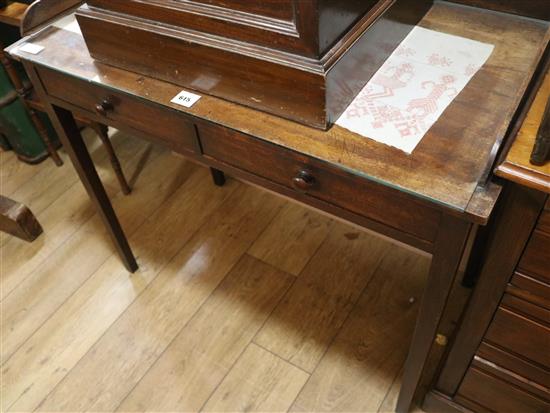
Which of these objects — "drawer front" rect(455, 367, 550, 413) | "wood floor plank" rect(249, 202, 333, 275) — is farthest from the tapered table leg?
"drawer front" rect(455, 367, 550, 413)

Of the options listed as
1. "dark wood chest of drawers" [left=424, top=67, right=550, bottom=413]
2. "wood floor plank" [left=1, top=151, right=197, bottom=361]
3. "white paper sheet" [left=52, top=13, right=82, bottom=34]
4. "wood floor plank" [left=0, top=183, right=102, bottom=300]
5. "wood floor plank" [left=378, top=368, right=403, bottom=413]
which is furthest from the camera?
"wood floor plank" [left=0, top=183, right=102, bottom=300]

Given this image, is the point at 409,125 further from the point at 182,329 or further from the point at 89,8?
the point at 182,329

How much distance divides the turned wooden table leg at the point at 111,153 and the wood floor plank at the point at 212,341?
0.56m

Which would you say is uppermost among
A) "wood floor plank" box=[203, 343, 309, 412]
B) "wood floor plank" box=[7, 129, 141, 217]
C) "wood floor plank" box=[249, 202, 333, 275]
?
"wood floor plank" box=[7, 129, 141, 217]

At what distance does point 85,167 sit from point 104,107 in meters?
0.32

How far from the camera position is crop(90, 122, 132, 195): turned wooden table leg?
5.49 ft

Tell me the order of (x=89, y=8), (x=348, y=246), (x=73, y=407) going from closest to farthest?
(x=89, y=8), (x=73, y=407), (x=348, y=246)

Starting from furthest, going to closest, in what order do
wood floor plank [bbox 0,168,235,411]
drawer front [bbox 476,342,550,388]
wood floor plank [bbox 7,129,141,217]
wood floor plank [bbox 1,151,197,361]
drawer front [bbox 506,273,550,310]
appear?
wood floor plank [bbox 7,129,141,217] < wood floor plank [bbox 1,151,197,361] < wood floor plank [bbox 0,168,235,411] < drawer front [bbox 476,342,550,388] < drawer front [bbox 506,273,550,310]

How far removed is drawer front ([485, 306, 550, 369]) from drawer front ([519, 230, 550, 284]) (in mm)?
113

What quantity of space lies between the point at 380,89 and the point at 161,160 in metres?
1.29

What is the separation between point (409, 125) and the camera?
799 mm

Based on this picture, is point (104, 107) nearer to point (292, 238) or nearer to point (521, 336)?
point (292, 238)

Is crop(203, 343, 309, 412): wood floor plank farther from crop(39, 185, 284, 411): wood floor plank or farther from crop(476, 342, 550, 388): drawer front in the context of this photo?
crop(476, 342, 550, 388): drawer front

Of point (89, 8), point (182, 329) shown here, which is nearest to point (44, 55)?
point (89, 8)
